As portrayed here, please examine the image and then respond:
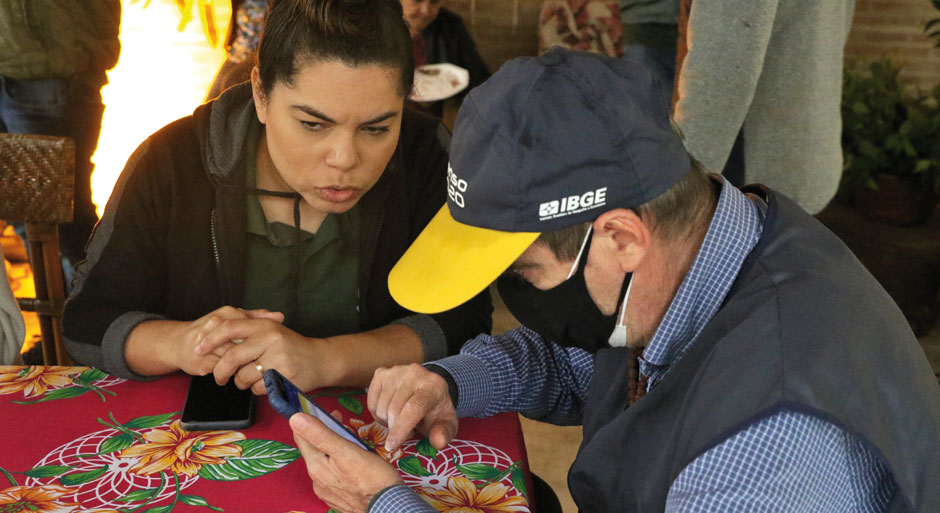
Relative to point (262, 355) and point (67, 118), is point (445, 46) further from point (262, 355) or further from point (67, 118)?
point (262, 355)

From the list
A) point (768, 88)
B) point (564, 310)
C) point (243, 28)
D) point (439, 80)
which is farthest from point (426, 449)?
point (439, 80)

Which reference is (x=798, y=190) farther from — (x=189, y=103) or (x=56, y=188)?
(x=189, y=103)

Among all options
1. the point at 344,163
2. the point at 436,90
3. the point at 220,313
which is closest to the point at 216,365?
the point at 220,313

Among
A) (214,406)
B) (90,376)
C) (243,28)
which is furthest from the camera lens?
(243,28)

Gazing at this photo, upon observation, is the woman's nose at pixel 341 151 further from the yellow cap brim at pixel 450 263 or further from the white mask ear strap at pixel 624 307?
the white mask ear strap at pixel 624 307

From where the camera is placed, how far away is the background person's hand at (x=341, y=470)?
1098 millimetres

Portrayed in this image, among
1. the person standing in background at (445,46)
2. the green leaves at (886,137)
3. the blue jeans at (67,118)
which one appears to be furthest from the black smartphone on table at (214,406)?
the green leaves at (886,137)

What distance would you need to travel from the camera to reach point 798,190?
82.9 inches

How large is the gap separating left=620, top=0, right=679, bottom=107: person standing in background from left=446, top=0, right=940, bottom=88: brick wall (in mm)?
2268

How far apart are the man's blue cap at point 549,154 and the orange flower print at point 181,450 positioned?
0.40m

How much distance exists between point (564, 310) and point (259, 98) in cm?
79

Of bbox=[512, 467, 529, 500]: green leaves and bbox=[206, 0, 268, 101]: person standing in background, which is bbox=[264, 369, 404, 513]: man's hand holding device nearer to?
bbox=[512, 467, 529, 500]: green leaves

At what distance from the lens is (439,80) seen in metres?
3.85

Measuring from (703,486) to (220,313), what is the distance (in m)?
0.88
